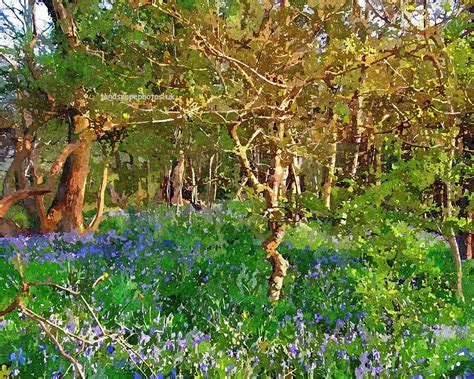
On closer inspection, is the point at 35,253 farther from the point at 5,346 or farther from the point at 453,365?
the point at 453,365

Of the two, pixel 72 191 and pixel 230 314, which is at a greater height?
pixel 72 191

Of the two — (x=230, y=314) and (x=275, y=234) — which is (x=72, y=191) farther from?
(x=230, y=314)

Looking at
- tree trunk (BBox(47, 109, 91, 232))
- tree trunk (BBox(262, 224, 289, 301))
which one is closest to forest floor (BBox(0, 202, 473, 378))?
tree trunk (BBox(262, 224, 289, 301))

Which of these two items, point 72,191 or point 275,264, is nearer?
point 275,264

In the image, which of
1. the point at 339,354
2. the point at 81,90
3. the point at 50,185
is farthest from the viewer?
the point at 81,90

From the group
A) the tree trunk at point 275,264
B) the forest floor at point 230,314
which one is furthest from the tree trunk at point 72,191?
the tree trunk at point 275,264

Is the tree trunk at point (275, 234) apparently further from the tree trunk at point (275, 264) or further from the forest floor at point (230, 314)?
the forest floor at point (230, 314)

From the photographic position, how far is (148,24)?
433 inches

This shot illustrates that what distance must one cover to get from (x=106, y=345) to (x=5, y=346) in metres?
0.74

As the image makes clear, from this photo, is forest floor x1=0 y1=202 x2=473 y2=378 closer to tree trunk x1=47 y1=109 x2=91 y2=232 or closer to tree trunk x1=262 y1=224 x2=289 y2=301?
tree trunk x1=262 y1=224 x2=289 y2=301

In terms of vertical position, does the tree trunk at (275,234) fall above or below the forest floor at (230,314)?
above

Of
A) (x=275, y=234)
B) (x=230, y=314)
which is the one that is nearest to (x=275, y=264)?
(x=275, y=234)

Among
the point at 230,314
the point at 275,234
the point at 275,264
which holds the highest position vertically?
the point at 275,234

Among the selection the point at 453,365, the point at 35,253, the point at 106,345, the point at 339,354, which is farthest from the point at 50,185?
the point at 453,365
